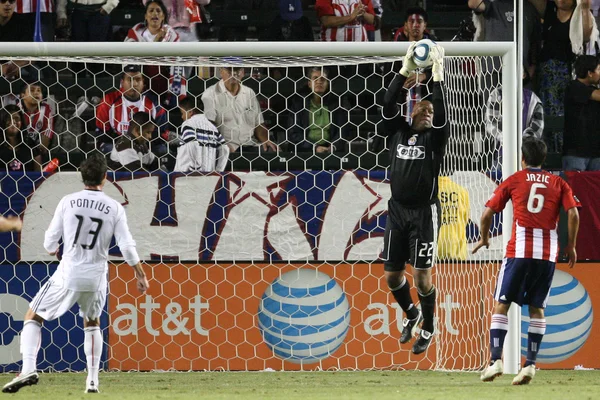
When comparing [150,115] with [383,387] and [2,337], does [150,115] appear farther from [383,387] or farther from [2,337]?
[383,387]

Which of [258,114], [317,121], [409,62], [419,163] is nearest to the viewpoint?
[409,62]

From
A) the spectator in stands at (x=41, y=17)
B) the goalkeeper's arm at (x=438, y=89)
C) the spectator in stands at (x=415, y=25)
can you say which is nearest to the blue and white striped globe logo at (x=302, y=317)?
the goalkeeper's arm at (x=438, y=89)

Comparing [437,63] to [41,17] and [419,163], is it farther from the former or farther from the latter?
[41,17]

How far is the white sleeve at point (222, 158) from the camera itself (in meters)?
9.52

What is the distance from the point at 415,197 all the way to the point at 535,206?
3.80 feet

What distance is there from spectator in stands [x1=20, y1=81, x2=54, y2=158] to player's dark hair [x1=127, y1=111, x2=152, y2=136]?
0.71 meters

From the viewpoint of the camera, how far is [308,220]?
31.3 ft

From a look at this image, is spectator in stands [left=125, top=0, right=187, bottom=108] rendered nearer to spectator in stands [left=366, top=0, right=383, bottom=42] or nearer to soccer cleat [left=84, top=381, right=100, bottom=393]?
spectator in stands [left=366, top=0, right=383, bottom=42]

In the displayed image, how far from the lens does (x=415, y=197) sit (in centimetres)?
830

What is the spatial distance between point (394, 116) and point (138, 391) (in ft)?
9.72

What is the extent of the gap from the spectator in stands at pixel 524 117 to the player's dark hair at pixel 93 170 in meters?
3.64

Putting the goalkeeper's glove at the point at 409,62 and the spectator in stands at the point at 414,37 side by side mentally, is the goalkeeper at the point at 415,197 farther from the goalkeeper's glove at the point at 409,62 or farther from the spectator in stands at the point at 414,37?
the spectator in stands at the point at 414,37

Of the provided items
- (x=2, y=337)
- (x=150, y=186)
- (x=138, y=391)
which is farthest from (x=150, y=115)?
(x=138, y=391)

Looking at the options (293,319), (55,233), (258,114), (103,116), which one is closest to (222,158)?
(258,114)
